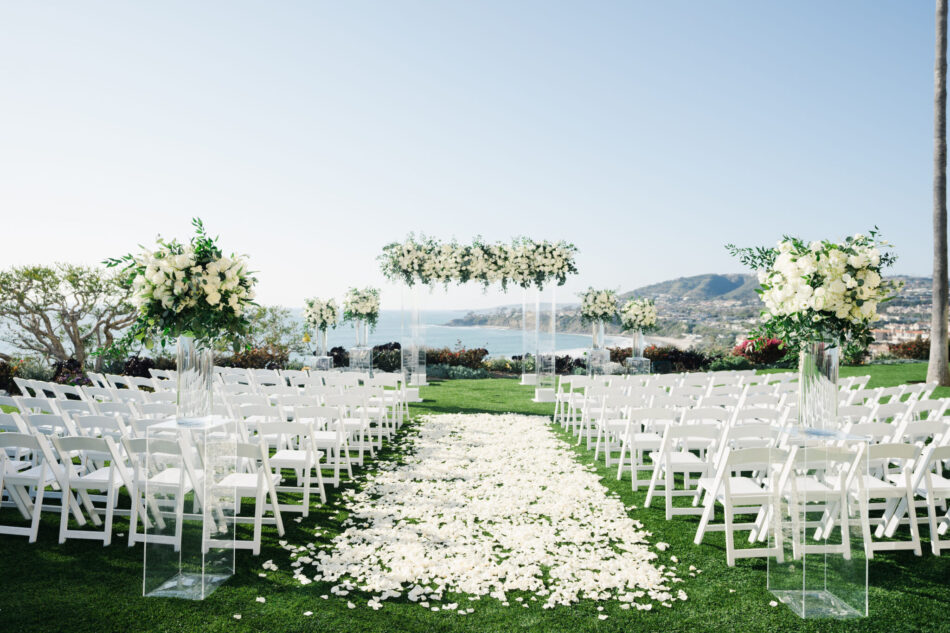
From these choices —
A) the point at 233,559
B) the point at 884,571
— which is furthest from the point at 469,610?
the point at 884,571

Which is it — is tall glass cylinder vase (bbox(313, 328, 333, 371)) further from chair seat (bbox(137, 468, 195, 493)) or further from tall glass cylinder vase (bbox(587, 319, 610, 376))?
chair seat (bbox(137, 468, 195, 493))

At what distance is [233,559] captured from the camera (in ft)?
13.3

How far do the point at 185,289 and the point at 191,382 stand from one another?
66 cm

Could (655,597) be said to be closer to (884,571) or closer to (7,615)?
(884,571)

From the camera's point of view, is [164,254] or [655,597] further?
A: [164,254]

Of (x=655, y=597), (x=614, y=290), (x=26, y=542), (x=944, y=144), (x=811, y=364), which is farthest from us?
(x=614, y=290)

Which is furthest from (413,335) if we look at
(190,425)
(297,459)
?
(190,425)

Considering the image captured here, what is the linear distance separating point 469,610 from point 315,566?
1254 millimetres

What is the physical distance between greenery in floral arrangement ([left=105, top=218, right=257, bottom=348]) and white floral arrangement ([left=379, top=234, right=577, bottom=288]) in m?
9.55

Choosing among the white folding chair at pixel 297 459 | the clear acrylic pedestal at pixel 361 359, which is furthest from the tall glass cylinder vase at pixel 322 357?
the white folding chair at pixel 297 459

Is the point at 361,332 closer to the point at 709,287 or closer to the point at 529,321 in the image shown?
the point at 529,321

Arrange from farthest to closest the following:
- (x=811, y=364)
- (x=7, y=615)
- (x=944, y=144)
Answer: (x=944, y=144) < (x=811, y=364) < (x=7, y=615)

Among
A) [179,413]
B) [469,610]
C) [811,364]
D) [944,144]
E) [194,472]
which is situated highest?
[944,144]

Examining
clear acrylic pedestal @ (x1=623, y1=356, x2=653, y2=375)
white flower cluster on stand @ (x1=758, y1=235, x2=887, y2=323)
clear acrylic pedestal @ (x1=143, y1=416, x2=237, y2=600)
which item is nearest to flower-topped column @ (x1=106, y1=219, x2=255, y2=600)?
clear acrylic pedestal @ (x1=143, y1=416, x2=237, y2=600)
